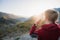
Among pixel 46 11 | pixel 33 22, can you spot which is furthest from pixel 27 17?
pixel 46 11

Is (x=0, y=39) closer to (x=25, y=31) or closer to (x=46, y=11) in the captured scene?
(x=25, y=31)

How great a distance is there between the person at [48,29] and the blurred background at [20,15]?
0.17 feet

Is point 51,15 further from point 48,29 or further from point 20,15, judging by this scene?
point 20,15

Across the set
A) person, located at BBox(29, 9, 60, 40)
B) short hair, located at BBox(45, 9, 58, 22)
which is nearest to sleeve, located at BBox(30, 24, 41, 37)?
person, located at BBox(29, 9, 60, 40)

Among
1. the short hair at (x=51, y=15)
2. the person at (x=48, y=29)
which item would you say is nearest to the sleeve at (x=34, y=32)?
the person at (x=48, y=29)

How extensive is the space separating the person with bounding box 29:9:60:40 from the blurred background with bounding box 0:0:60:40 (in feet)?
0.17

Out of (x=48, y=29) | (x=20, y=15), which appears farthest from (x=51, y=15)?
(x=20, y=15)

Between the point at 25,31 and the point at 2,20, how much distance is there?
0.74ft

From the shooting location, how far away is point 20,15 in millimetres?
1259

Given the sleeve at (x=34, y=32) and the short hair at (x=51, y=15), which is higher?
the short hair at (x=51, y=15)

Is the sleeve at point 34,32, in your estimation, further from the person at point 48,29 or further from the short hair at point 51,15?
the short hair at point 51,15

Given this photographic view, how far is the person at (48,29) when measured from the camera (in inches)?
47.2

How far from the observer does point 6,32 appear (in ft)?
4.07

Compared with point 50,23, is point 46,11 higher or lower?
higher
